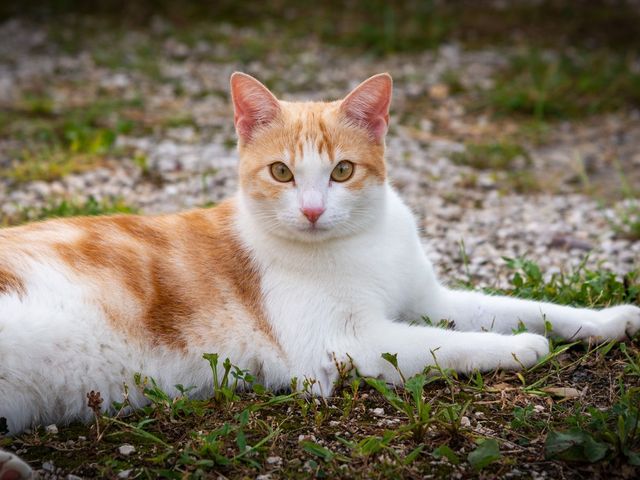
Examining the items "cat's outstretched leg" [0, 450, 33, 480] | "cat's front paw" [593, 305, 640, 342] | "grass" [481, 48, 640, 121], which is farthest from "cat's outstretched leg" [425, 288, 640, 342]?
"grass" [481, 48, 640, 121]

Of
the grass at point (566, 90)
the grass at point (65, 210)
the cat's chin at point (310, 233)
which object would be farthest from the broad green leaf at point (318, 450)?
the grass at point (566, 90)

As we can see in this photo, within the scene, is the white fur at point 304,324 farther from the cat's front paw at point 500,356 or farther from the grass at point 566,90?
the grass at point 566,90

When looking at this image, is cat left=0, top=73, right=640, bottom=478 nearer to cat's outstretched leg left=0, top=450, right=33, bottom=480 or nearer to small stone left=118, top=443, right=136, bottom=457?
small stone left=118, top=443, right=136, bottom=457

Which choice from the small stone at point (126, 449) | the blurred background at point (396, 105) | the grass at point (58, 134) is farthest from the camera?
the grass at point (58, 134)

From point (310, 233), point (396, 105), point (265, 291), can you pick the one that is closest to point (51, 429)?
point (265, 291)

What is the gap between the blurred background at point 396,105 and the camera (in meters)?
5.17

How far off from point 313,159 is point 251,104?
18.4 inches

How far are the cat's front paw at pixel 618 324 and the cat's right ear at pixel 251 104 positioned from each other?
1827mm

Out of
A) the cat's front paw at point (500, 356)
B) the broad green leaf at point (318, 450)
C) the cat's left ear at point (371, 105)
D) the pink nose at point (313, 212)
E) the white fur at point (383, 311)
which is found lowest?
the broad green leaf at point (318, 450)

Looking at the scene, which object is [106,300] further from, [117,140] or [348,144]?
[117,140]

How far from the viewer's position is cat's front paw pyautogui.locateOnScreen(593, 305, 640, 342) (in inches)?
132

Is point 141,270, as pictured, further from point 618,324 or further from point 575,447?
point 618,324

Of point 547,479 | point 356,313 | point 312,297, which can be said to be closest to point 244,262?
point 312,297

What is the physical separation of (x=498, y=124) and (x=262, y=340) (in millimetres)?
4557
